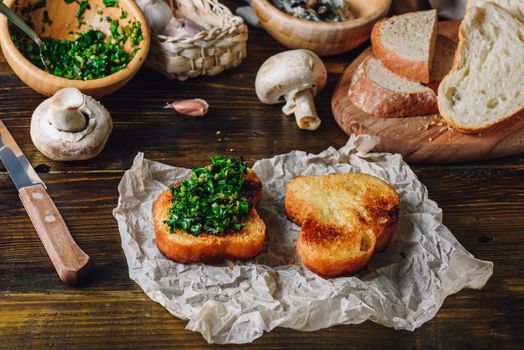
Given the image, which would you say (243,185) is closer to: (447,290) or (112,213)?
(112,213)

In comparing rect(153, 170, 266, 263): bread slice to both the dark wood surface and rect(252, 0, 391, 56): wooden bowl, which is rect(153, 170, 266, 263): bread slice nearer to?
the dark wood surface

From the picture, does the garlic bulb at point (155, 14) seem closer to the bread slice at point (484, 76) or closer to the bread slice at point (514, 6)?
the bread slice at point (484, 76)

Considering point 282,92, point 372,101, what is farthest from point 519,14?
point 282,92

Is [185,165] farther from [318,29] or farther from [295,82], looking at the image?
[318,29]

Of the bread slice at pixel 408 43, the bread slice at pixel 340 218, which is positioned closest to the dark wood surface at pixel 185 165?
the bread slice at pixel 340 218

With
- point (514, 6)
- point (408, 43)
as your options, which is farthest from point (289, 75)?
point (514, 6)

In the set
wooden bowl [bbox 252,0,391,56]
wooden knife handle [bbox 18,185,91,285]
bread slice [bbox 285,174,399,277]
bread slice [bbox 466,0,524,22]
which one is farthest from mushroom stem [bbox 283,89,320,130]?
wooden knife handle [bbox 18,185,91,285]

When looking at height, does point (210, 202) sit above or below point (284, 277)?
above
